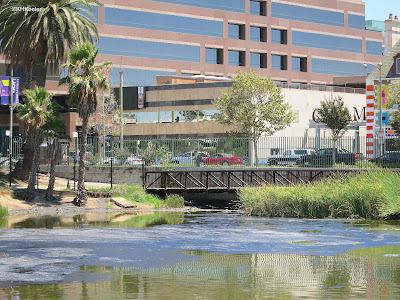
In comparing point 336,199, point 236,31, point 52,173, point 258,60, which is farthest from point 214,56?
point 336,199

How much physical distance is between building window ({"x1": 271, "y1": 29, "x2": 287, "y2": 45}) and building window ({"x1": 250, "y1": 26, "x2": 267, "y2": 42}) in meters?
1.45

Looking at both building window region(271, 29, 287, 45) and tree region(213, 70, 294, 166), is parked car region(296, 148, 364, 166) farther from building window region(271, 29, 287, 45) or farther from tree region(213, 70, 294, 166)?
building window region(271, 29, 287, 45)

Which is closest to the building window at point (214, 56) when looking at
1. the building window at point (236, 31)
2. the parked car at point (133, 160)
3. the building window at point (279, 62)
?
the building window at point (236, 31)

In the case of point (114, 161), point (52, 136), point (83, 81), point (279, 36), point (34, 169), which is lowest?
point (34, 169)

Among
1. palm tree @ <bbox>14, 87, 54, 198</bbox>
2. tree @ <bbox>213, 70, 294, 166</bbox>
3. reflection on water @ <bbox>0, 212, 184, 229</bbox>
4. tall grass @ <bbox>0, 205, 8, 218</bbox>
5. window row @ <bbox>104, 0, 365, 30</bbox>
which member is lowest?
reflection on water @ <bbox>0, 212, 184, 229</bbox>

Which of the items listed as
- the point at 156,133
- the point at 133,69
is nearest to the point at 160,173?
the point at 156,133

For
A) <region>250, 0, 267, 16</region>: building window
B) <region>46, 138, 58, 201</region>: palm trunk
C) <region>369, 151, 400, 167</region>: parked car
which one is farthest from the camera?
<region>250, 0, 267, 16</region>: building window

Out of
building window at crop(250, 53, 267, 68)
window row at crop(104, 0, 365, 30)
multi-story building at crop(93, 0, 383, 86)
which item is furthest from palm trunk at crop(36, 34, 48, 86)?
building window at crop(250, 53, 267, 68)

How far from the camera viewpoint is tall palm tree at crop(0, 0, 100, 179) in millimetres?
50219

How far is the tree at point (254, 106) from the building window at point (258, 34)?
44.1 metres

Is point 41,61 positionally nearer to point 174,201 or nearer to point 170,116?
point 174,201

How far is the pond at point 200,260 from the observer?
17.3 m

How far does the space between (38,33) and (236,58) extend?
231 feet

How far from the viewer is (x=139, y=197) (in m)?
49.9
